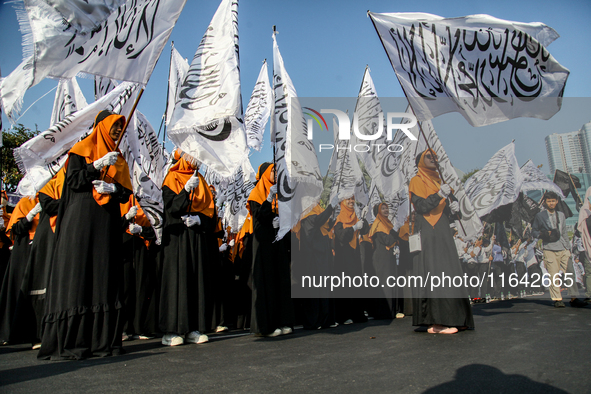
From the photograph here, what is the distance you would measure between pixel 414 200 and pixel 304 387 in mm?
3278

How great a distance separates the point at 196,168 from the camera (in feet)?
17.5

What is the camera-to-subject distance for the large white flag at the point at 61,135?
525cm

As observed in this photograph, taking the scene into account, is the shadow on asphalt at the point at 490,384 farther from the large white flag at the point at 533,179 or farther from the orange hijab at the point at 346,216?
the large white flag at the point at 533,179

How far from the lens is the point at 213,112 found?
4.73 m

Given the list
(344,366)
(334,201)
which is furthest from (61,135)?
(344,366)

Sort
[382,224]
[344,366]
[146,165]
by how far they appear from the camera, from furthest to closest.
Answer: [382,224] < [146,165] < [344,366]

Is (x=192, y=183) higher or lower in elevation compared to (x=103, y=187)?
higher

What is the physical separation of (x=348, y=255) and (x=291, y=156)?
2933 mm

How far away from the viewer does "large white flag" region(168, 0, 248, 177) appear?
4645 millimetres

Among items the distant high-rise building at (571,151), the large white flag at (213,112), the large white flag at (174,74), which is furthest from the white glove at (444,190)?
the distant high-rise building at (571,151)

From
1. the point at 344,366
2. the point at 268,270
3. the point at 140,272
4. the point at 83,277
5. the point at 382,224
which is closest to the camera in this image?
the point at 344,366

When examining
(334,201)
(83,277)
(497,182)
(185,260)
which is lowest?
(83,277)

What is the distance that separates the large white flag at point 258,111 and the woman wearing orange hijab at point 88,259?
13.8ft

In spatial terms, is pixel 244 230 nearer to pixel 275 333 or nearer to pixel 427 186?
pixel 275 333
